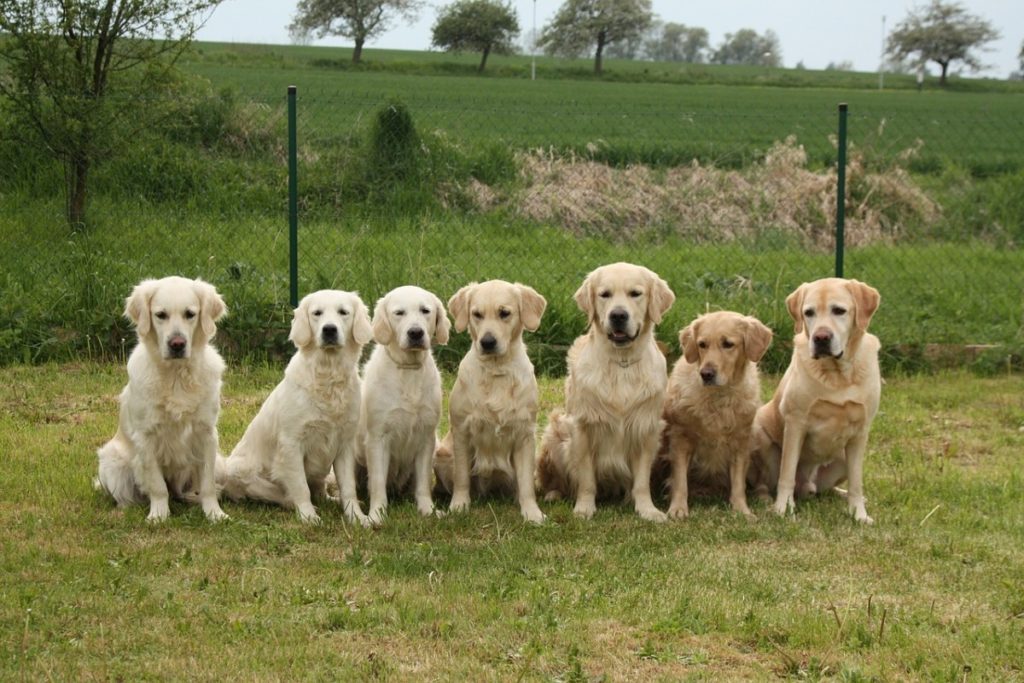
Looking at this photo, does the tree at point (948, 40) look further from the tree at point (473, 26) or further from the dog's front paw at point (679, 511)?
the dog's front paw at point (679, 511)

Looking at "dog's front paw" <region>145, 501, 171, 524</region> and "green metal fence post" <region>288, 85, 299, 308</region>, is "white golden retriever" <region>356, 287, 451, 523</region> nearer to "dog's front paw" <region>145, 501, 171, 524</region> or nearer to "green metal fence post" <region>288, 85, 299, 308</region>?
"dog's front paw" <region>145, 501, 171, 524</region>

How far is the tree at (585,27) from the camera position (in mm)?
72000

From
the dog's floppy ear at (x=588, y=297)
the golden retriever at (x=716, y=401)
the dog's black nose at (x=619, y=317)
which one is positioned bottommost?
the golden retriever at (x=716, y=401)

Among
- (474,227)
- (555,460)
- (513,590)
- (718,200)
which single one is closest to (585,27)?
(718,200)

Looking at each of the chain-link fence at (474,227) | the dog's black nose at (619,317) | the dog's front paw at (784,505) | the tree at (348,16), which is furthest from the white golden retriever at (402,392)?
the tree at (348,16)

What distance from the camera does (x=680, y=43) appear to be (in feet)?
370

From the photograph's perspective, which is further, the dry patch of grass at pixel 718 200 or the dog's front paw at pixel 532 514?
the dry patch of grass at pixel 718 200

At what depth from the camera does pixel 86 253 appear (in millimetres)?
9562

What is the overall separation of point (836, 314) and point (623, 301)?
3.51 feet

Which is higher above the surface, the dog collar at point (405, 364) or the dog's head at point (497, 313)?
the dog's head at point (497, 313)

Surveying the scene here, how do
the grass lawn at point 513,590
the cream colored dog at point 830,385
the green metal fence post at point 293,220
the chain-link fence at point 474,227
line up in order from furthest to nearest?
1. the chain-link fence at point 474,227
2. the green metal fence post at point 293,220
3. the cream colored dog at point 830,385
4. the grass lawn at point 513,590

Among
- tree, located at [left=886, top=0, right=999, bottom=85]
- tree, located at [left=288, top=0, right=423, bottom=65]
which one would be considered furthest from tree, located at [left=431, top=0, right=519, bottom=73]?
tree, located at [left=886, top=0, right=999, bottom=85]

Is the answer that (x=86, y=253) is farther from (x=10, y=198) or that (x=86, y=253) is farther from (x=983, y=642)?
(x=983, y=642)

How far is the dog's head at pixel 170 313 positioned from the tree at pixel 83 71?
14.8 feet
